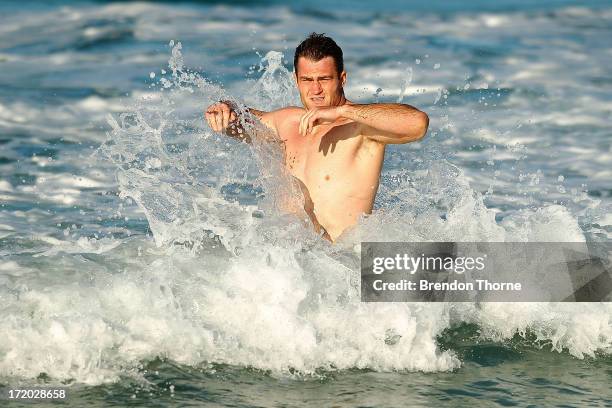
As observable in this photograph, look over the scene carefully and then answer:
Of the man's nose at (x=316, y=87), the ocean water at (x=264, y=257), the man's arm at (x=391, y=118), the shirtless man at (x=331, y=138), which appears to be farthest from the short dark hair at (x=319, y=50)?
the ocean water at (x=264, y=257)

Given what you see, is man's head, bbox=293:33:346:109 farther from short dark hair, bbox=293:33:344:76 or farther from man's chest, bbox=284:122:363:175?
man's chest, bbox=284:122:363:175

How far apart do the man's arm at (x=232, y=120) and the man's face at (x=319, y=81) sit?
419 mm

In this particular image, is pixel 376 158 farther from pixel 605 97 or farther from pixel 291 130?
pixel 605 97

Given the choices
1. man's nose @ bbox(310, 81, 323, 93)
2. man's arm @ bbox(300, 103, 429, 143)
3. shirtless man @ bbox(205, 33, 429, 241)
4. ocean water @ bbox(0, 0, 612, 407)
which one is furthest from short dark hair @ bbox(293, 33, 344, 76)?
ocean water @ bbox(0, 0, 612, 407)

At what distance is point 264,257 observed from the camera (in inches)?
228

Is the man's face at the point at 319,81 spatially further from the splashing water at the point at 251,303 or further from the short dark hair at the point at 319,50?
the splashing water at the point at 251,303

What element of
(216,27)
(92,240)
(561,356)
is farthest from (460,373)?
(216,27)

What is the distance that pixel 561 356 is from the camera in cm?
570

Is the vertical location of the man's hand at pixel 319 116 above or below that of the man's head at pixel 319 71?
below

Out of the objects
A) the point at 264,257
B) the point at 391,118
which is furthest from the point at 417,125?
the point at 264,257

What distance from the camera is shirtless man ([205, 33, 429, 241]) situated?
583 centimetres

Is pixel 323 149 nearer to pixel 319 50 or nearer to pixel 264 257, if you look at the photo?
pixel 319 50

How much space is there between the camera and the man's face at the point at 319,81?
5.91 meters

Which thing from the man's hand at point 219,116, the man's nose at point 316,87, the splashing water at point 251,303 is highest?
the man's nose at point 316,87
